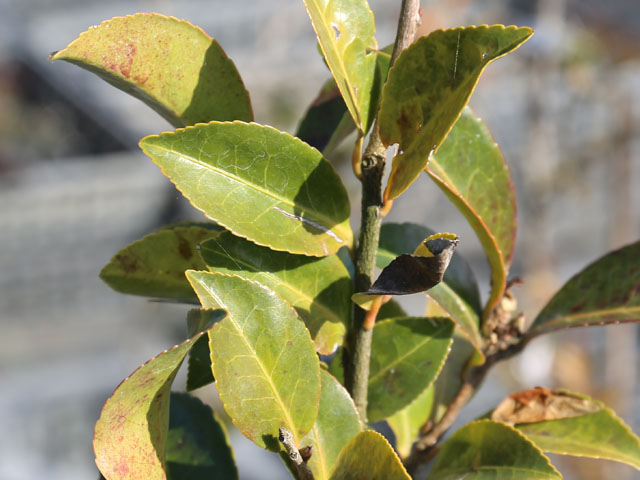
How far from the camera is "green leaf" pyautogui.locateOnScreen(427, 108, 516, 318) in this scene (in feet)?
1.69

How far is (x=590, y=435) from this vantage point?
0.51 metres

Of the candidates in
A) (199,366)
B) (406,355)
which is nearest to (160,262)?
(199,366)

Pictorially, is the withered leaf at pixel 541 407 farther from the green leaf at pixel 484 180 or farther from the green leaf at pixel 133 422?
the green leaf at pixel 133 422

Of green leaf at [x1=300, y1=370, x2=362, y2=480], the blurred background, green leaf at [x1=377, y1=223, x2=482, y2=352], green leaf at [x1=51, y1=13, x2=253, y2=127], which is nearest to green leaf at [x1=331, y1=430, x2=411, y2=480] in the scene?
green leaf at [x1=300, y1=370, x2=362, y2=480]

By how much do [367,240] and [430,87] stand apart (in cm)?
10

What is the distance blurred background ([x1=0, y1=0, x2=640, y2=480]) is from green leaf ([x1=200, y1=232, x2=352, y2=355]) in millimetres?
1401

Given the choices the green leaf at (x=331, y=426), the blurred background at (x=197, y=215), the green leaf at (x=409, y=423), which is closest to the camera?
the green leaf at (x=331, y=426)

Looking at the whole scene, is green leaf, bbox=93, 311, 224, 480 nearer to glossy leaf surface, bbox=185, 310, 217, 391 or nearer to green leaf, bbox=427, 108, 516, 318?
glossy leaf surface, bbox=185, 310, 217, 391

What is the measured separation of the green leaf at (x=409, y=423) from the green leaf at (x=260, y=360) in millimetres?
163

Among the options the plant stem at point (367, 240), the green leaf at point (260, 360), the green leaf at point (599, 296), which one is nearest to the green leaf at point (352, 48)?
the plant stem at point (367, 240)

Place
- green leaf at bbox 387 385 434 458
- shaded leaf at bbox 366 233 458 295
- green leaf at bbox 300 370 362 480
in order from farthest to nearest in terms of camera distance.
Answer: green leaf at bbox 387 385 434 458
green leaf at bbox 300 370 362 480
shaded leaf at bbox 366 233 458 295

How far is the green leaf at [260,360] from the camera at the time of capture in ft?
1.28

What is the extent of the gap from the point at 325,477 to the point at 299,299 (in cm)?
12

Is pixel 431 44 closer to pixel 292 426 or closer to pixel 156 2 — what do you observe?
pixel 292 426
